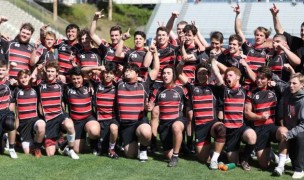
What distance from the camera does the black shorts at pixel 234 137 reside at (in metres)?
6.92

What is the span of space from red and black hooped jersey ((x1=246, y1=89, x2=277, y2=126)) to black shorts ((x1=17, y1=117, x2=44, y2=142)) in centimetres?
299

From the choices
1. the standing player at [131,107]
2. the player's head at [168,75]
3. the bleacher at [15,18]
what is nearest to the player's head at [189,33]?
the standing player at [131,107]

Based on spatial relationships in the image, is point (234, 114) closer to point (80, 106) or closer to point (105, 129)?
point (105, 129)

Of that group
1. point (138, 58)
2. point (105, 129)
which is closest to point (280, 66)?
point (138, 58)

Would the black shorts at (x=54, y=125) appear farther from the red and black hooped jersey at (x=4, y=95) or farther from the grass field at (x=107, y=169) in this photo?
the red and black hooped jersey at (x=4, y=95)

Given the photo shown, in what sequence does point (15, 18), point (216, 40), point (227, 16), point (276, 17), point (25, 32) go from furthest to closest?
point (227, 16) → point (15, 18) → point (25, 32) → point (276, 17) → point (216, 40)

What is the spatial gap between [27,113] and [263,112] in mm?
3216

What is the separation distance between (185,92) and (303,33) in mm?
1856

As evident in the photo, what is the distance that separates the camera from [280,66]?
748cm

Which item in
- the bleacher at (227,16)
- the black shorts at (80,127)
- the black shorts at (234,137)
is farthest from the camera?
the bleacher at (227,16)

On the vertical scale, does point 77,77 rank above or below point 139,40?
below

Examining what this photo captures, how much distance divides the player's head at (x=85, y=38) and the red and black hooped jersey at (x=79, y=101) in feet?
3.08

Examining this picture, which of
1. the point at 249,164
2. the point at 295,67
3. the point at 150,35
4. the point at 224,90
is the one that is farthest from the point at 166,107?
the point at 150,35

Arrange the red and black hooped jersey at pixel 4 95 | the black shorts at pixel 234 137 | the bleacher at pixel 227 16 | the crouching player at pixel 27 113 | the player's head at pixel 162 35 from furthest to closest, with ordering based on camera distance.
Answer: the bleacher at pixel 227 16 → the player's head at pixel 162 35 → the crouching player at pixel 27 113 → the red and black hooped jersey at pixel 4 95 → the black shorts at pixel 234 137
